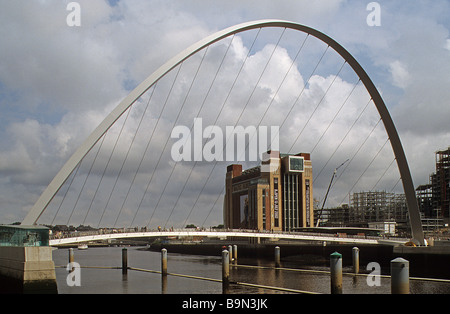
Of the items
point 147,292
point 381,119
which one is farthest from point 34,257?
point 381,119

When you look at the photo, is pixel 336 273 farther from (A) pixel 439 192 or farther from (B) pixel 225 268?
(A) pixel 439 192

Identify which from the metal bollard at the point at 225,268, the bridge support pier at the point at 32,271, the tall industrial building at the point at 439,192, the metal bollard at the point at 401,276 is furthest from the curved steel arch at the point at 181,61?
the tall industrial building at the point at 439,192

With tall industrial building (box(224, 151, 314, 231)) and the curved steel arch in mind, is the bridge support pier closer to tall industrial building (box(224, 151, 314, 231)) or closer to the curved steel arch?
the curved steel arch

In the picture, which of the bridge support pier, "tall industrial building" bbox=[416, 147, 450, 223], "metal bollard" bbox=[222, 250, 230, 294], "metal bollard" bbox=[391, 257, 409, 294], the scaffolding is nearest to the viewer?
"metal bollard" bbox=[391, 257, 409, 294]

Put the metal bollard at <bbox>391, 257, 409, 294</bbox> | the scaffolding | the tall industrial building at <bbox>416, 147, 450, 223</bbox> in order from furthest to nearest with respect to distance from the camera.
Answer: the scaffolding
the tall industrial building at <bbox>416, 147, 450, 223</bbox>
the metal bollard at <bbox>391, 257, 409, 294</bbox>

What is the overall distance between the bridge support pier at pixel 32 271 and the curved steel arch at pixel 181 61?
429 cm

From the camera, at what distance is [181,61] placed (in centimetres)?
3006

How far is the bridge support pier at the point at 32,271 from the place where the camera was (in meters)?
21.0

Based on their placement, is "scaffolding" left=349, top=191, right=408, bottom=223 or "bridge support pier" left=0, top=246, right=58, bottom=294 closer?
"bridge support pier" left=0, top=246, right=58, bottom=294

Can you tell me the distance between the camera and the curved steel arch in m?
26.8

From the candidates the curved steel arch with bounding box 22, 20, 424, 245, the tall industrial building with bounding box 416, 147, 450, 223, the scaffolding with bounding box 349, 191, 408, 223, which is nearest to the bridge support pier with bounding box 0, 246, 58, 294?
the curved steel arch with bounding box 22, 20, 424, 245

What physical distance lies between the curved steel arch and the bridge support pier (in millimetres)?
4285

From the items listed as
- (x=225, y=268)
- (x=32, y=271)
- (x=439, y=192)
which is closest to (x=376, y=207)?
(x=439, y=192)
